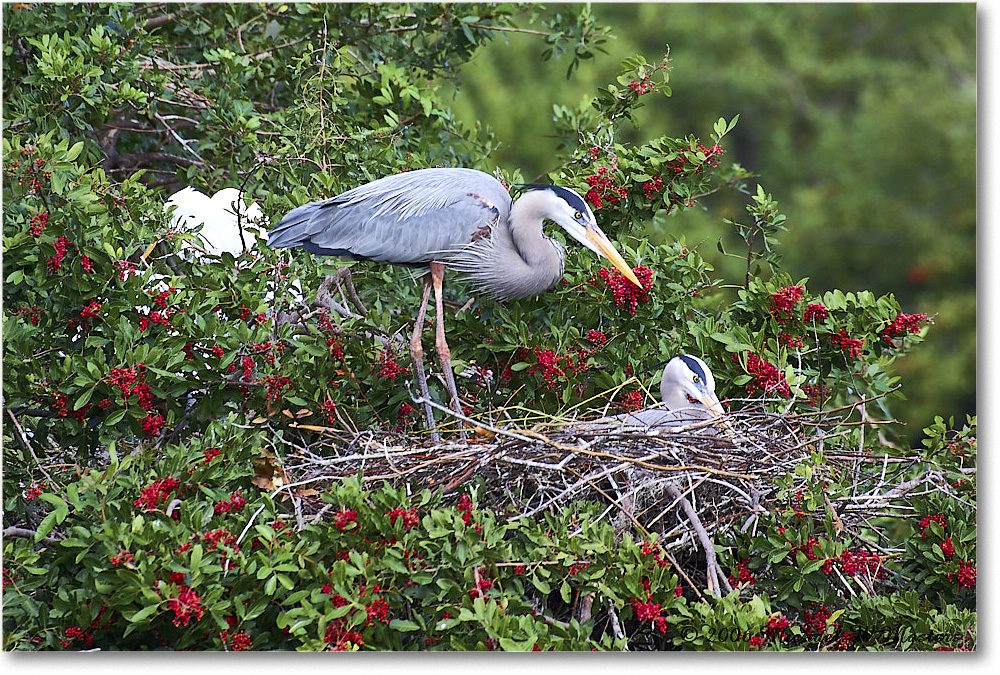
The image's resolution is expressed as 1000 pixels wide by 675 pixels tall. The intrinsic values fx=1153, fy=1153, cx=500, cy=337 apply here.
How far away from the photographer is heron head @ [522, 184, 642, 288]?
2.57 meters

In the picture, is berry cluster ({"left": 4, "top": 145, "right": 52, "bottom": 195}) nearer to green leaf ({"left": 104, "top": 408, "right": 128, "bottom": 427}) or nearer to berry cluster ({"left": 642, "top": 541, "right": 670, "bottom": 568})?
green leaf ({"left": 104, "top": 408, "right": 128, "bottom": 427})

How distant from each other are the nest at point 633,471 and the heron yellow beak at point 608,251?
34 cm

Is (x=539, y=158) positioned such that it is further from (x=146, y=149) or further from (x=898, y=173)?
(x=146, y=149)

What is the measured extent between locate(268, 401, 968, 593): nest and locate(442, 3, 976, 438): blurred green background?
4344 mm

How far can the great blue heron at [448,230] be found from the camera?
262 centimetres

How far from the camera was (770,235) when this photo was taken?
278 centimetres

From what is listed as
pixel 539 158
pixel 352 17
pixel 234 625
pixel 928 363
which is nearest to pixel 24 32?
pixel 352 17

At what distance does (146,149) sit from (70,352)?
1.16 meters

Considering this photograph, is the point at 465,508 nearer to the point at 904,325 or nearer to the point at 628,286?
the point at 628,286

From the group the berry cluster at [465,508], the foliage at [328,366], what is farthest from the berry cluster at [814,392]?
the berry cluster at [465,508]

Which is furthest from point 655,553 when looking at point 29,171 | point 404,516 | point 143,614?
point 29,171

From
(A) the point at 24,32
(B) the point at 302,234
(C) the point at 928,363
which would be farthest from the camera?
(C) the point at 928,363

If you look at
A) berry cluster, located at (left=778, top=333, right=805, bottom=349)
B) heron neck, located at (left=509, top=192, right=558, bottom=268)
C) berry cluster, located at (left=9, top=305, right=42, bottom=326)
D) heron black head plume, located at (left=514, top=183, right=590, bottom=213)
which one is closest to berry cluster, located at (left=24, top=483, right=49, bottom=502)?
berry cluster, located at (left=9, top=305, right=42, bottom=326)

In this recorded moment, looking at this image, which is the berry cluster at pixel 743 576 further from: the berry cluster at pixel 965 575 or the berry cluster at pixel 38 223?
the berry cluster at pixel 38 223
